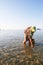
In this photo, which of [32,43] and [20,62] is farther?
[32,43]

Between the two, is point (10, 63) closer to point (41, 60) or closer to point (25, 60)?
point (25, 60)

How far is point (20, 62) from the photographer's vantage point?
15.7 metres

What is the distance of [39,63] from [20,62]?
2.44 metres

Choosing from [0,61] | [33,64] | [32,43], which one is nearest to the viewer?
[33,64]

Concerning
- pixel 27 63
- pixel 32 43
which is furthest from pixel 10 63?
pixel 32 43

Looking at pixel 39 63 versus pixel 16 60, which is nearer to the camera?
pixel 39 63

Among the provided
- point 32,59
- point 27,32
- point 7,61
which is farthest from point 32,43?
point 7,61

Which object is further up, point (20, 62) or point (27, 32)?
point (27, 32)

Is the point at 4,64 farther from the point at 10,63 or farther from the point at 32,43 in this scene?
the point at 32,43

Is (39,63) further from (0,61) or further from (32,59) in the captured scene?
(0,61)

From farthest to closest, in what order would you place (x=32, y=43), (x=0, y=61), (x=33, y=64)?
1. (x=32, y=43)
2. (x=0, y=61)
3. (x=33, y=64)

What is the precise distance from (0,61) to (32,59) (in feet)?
14.4

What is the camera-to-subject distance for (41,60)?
16.4 m

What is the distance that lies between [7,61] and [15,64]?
4.97ft
